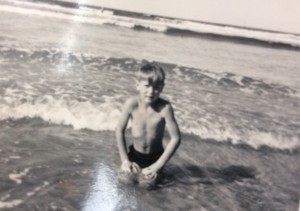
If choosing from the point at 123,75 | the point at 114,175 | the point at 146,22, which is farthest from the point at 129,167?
the point at 146,22

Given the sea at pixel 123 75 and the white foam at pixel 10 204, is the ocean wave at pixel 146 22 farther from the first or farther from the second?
the white foam at pixel 10 204

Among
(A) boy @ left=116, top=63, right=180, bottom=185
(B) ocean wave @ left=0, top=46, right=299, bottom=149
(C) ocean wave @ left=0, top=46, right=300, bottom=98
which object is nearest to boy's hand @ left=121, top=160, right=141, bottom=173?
(A) boy @ left=116, top=63, right=180, bottom=185

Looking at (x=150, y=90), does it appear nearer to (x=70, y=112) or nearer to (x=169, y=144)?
(x=169, y=144)

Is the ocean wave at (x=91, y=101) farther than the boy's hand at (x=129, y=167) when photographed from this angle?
Yes

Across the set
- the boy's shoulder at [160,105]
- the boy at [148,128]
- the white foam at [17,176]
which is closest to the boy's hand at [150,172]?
the boy at [148,128]

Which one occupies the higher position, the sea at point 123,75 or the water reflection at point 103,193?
the sea at point 123,75

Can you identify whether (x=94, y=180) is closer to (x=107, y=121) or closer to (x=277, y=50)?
(x=107, y=121)

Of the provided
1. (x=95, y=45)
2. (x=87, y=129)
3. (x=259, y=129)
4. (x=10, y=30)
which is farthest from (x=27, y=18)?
(x=259, y=129)
